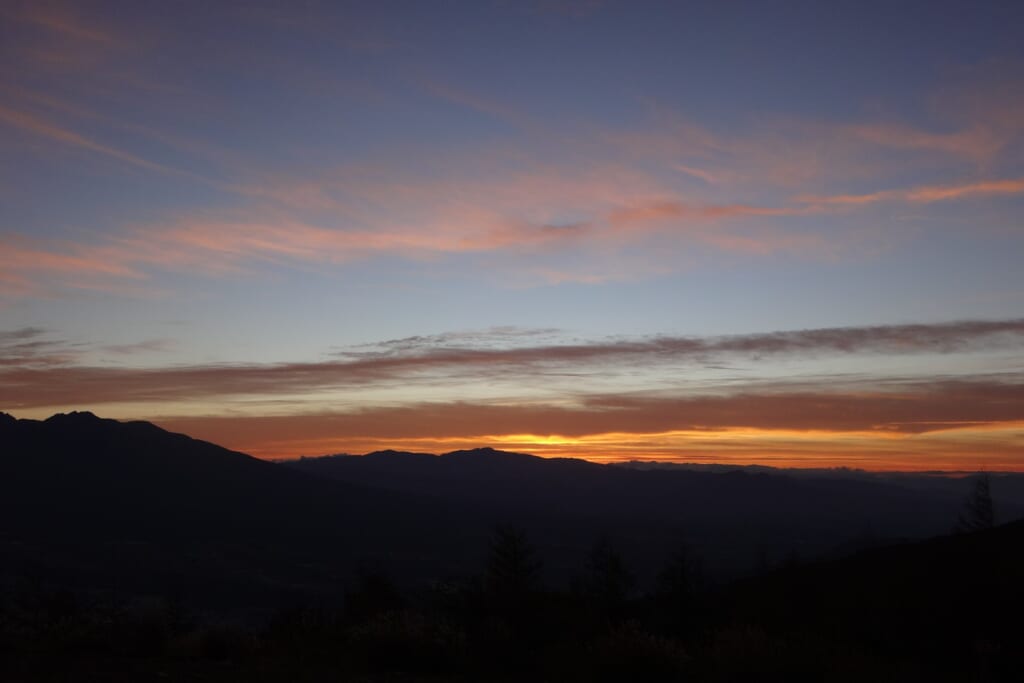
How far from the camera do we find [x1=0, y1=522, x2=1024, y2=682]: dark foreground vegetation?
1087 cm

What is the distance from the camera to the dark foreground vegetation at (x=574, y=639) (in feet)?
35.7

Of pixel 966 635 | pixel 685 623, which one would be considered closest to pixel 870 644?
pixel 966 635

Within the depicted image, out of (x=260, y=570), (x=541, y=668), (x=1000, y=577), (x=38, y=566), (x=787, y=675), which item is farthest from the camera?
(x=260, y=570)

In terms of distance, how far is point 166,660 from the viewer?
12.9 m

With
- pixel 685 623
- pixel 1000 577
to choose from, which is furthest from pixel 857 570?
pixel 685 623

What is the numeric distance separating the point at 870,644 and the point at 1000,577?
21.2 feet

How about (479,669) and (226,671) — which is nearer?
(226,671)

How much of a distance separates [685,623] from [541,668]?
7.69 metres

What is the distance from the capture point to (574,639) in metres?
14.0

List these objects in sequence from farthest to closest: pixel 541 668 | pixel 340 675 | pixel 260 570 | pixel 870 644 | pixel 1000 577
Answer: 1. pixel 260 570
2. pixel 1000 577
3. pixel 870 644
4. pixel 541 668
5. pixel 340 675

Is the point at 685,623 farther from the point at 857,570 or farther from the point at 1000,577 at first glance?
the point at 857,570

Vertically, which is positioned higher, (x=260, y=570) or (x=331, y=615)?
(x=331, y=615)

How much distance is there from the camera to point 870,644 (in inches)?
562

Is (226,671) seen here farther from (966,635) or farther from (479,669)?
(966,635)
